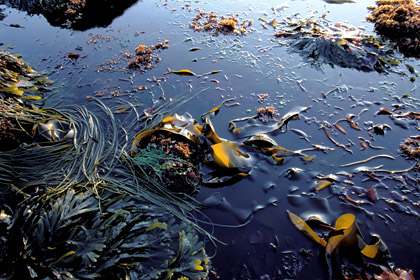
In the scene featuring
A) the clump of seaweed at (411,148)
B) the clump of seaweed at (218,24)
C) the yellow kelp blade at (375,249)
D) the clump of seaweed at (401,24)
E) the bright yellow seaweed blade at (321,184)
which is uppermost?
the clump of seaweed at (401,24)

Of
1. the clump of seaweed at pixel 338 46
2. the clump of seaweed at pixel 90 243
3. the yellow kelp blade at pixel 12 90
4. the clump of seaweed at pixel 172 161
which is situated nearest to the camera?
the clump of seaweed at pixel 90 243

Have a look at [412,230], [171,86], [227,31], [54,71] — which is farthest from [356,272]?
[54,71]

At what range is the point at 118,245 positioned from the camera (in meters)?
1.51

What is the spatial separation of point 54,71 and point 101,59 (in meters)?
0.53

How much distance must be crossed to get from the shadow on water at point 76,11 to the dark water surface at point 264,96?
14 cm

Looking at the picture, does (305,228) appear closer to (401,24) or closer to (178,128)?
(178,128)

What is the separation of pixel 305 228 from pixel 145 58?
2512 millimetres

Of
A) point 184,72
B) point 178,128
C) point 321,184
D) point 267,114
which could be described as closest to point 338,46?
point 267,114

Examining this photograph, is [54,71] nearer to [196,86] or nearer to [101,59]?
[101,59]

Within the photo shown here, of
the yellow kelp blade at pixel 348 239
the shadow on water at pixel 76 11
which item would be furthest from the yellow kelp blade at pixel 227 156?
the shadow on water at pixel 76 11

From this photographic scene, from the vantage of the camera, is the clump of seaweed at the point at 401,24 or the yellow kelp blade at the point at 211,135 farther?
the clump of seaweed at the point at 401,24

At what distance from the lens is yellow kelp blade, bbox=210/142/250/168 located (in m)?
2.11

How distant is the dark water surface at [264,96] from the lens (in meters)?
1.77

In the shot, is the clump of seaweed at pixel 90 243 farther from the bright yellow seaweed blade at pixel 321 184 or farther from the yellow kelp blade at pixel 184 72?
the yellow kelp blade at pixel 184 72
